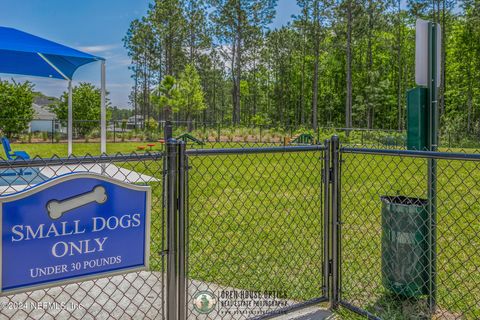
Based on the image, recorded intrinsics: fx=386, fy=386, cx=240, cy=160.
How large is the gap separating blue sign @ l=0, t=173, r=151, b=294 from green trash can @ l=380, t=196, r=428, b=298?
1.60m

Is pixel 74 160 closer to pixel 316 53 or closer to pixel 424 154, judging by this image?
pixel 424 154

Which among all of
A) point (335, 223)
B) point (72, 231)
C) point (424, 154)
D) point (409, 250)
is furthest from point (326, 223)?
point (72, 231)

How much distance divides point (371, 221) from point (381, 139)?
45.1 feet

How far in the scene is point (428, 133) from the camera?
253cm

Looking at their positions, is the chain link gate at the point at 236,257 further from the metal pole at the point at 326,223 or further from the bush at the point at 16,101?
the bush at the point at 16,101

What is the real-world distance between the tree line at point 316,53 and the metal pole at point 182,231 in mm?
23497

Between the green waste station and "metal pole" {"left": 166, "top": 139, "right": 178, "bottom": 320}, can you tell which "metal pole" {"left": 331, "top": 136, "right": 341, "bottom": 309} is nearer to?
the green waste station

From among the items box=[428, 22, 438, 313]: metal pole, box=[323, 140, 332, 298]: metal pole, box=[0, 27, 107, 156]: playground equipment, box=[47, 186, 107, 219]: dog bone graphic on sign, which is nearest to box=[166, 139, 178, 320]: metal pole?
box=[47, 186, 107, 219]: dog bone graphic on sign

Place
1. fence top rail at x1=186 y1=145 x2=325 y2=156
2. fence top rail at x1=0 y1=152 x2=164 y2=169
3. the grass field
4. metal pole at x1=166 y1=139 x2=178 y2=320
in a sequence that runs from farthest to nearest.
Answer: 1. the grass field
2. fence top rail at x1=186 y1=145 x2=325 y2=156
3. metal pole at x1=166 y1=139 x2=178 y2=320
4. fence top rail at x1=0 y1=152 x2=164 y2=169

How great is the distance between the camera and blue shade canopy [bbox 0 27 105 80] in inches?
228

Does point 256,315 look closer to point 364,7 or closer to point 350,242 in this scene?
point 350,242

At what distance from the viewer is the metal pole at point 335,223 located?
2.54 metres

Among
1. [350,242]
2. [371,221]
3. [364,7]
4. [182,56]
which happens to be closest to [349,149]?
[350,242]

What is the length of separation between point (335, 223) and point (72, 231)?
1637 millimetres
